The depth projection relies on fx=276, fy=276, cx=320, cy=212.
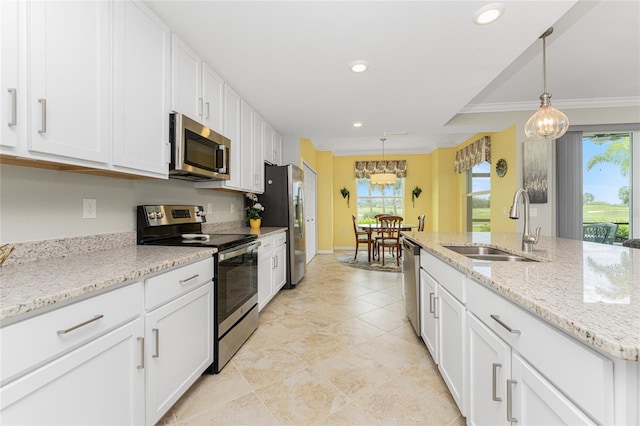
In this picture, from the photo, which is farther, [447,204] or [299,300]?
[447,204]

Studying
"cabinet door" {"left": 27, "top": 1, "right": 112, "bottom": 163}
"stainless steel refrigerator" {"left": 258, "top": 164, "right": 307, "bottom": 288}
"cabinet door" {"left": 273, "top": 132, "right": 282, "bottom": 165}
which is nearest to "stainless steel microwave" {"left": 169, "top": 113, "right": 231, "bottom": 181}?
"cabinet door" {"left": 27, "top": 1, "right": 112, "bottom": 163}

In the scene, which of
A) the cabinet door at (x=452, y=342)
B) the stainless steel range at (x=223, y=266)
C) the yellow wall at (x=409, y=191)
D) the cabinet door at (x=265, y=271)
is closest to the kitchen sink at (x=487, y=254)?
the cabinet door at (x=452, y=342)

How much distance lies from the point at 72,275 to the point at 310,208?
16.2 feet

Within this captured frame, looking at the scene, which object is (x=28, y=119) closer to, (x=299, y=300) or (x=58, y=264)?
(x=58, y=264)

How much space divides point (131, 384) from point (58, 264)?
0.64 meters

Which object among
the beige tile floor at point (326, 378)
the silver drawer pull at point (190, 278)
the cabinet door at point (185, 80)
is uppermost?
the cabinet door at point (185, 80)

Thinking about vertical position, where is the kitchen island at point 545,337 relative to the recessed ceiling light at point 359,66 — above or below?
→ below

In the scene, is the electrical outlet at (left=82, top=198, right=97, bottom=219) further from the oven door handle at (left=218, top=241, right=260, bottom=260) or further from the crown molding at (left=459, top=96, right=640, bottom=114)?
the crown molding at (left=459, top=96, right=640, bottom=114)

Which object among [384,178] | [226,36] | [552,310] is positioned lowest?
[552,310]

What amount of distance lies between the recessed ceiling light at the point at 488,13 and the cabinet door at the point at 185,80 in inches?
79.8

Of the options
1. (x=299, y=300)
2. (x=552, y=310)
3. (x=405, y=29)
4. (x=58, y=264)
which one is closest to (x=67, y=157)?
(x=58, y=264)

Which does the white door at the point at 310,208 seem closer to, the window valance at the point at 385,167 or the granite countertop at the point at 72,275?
the window valance at the point at 385,167

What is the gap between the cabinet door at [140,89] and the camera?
1.49 meters

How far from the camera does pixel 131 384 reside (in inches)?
46.0
